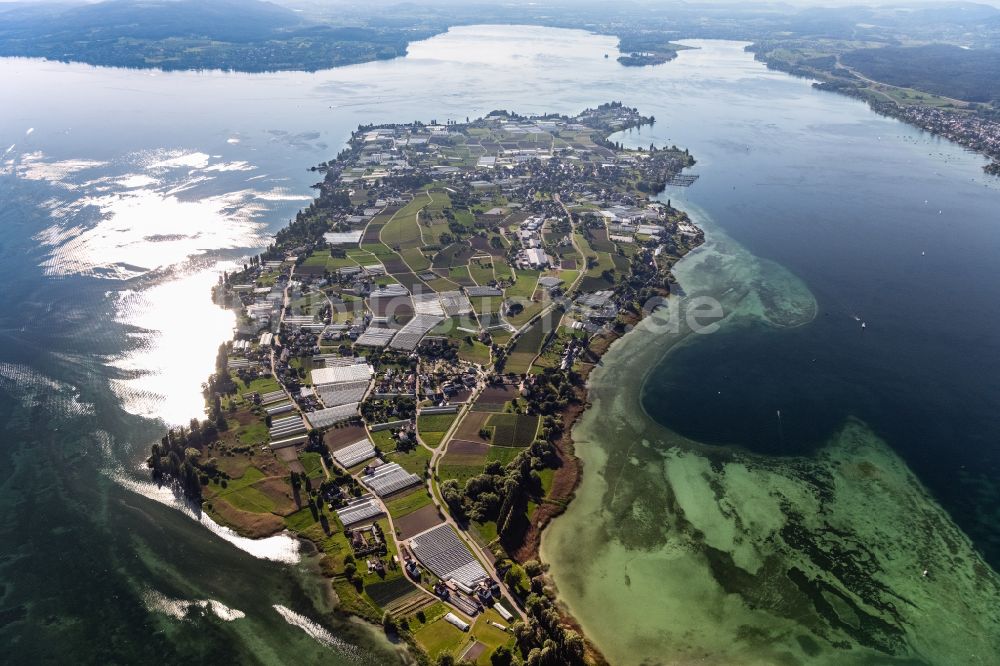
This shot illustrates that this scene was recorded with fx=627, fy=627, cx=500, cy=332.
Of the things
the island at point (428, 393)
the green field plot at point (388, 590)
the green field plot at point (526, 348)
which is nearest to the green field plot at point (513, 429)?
the island at point (428, 393)

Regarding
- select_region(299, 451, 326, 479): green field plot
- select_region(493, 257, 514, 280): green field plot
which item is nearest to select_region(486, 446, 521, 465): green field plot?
select_region(299, 451, 326, 479): green field plot

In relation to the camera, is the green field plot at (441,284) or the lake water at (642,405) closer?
the lake water at (642,405)

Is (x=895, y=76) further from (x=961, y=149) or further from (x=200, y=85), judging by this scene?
(x=200, y=85)

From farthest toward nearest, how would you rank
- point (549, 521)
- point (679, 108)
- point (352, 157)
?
point (679, 108), point (352, 157), point (549, 521)

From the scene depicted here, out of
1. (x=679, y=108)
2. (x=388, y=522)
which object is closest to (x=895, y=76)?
(x=679, y=108)

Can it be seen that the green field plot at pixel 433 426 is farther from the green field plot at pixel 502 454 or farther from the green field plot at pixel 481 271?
the green field plot at pixel 481 271

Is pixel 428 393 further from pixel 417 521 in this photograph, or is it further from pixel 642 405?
pixel 642 405
